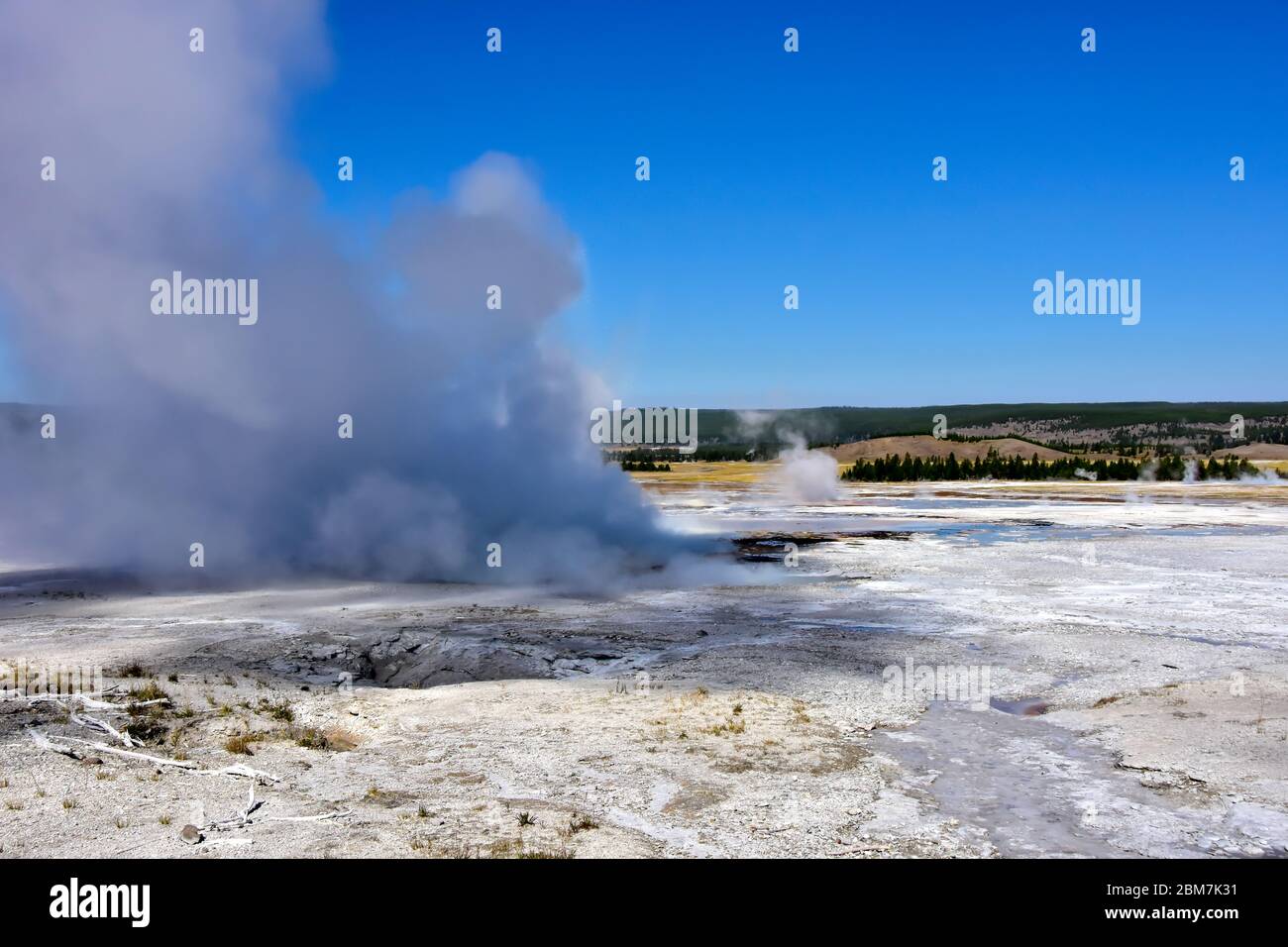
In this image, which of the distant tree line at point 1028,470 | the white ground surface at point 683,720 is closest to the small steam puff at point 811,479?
the distant tree line at point 1028,470

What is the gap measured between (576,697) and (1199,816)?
757cm

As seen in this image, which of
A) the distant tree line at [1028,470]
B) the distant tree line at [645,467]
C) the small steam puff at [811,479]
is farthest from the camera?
the distant tree line at [645,467]

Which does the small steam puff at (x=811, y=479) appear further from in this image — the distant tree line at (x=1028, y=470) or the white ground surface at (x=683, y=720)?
the white ground surface at (x=683, y=720)

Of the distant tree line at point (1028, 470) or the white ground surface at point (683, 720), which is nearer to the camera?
the white ground surface at point (683, 720)

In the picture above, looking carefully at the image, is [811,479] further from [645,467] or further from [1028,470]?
[645,467]

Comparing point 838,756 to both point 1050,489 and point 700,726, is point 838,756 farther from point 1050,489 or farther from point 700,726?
point 1050,489

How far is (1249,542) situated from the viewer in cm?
3253

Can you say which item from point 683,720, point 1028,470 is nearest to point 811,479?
point 1028,470

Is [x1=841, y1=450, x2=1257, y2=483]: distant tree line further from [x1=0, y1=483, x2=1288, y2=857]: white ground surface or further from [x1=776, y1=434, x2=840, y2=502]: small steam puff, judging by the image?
[x1=0, y1=483, x2=1288, y2=857]: white ground surface

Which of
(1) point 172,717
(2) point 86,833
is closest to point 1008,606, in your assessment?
(1) point 172,717

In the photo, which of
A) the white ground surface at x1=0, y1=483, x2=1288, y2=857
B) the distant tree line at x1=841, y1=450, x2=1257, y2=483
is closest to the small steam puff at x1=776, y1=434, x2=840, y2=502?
the distant tree line at x1=841, y1=450, x2=1257, y2=483

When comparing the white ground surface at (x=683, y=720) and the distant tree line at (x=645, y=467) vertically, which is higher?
the distant tree line at (x=645, y=467)

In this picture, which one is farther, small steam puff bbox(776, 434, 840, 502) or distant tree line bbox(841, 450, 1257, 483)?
distant tree line bbox(841, 450, 1257, 483)
